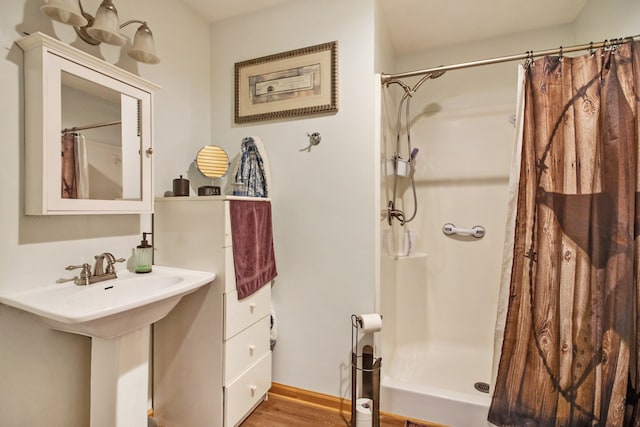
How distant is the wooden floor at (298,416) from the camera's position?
1.61m

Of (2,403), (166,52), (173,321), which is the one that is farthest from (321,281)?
(166,52)

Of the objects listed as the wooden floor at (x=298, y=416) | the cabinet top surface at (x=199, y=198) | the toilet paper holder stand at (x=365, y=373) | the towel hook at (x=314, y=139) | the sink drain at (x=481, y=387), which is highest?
the towel hook at (x=314, y=139)

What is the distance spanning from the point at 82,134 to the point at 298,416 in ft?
5.79

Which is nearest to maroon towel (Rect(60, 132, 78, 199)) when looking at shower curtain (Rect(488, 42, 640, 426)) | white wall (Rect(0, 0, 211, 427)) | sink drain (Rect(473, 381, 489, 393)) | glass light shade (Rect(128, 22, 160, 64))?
white wall (Rect(0, 0, 211, 427))

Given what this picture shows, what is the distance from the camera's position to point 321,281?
1788mm

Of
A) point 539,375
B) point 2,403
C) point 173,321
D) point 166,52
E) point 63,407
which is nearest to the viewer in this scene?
point 2,403

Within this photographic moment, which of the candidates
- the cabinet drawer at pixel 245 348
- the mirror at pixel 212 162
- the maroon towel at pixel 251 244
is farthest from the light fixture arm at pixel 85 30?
the cabinet drawer at pixel 245 348

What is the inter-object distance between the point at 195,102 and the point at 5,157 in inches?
41.6

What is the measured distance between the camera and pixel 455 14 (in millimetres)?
1951

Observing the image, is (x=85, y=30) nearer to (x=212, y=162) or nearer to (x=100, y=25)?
(x=100, y=25)

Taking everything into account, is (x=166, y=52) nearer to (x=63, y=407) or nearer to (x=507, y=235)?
(x=63, y=407)

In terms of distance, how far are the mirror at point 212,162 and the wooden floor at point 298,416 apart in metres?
1.42

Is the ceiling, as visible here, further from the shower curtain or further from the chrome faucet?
the chrome faucet

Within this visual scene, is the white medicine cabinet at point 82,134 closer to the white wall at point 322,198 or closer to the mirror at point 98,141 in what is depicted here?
the mirror at point 98,141
